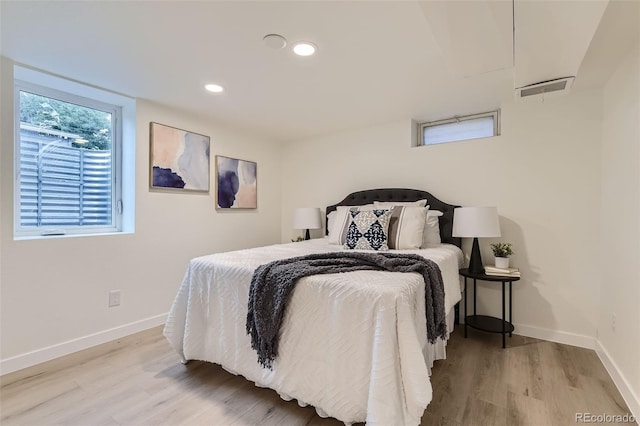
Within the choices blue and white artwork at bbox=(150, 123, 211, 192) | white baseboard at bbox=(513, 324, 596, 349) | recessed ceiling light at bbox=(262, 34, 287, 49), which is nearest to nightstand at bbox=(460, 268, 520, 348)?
white baseboard at bbox=(513, 324, 596, 349)

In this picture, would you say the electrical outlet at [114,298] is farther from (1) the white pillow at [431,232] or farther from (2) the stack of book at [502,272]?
(2) the stack of book at [502,272]

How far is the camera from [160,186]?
9.57 ft

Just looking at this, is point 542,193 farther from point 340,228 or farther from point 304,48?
point 304,48

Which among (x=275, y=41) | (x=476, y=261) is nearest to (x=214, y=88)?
(x=275, y=41)

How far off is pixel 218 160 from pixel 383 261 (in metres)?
2.53

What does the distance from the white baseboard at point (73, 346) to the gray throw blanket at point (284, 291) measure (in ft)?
5.62

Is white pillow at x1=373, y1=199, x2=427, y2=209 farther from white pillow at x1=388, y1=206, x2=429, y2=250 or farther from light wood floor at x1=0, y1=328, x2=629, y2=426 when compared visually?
light wood floor at x1=0, y1=328, x2=629, y2=426

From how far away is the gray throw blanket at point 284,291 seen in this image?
1.58m

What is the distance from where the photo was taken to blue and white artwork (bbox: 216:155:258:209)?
3.51 meters

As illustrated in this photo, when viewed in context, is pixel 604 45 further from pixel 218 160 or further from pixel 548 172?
pixel 218 160

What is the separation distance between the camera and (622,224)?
196cm

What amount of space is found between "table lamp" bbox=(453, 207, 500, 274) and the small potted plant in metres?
0.14

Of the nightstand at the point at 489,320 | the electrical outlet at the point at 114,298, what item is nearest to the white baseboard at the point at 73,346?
the electrical outlet at the point at 114,298

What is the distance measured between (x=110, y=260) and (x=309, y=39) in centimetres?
246
